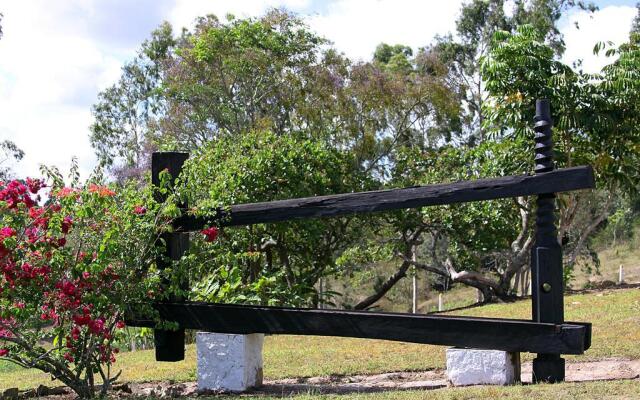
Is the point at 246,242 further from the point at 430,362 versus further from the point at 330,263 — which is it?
the point at 430,362

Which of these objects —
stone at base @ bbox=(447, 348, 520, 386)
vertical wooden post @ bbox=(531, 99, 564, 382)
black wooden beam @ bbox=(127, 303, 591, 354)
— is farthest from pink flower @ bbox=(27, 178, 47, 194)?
vertical wooden post @ bbox=(531, 99, 564, 382)

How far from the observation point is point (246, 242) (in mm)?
14617

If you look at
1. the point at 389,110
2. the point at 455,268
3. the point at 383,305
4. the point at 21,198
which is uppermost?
the point at 389,110

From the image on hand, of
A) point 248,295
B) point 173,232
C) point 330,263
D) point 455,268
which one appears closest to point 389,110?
point 455,268

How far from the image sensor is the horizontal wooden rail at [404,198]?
6.28 metres

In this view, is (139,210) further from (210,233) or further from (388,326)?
(388,326)

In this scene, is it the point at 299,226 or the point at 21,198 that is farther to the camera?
the point at 299,226

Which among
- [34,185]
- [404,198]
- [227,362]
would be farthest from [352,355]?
[34,185]

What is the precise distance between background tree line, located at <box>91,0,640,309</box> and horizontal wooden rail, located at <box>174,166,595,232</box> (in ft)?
1.00

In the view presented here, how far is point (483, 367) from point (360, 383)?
1440 millimetres

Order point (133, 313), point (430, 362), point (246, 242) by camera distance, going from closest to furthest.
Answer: point (133, 313) < point (430, 362) < point (246, 242)

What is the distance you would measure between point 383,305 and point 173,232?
28534 millimetres

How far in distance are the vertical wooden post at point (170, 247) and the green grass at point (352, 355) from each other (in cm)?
76

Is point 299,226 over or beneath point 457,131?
beneath
